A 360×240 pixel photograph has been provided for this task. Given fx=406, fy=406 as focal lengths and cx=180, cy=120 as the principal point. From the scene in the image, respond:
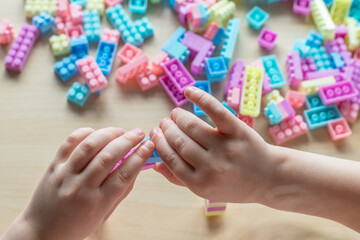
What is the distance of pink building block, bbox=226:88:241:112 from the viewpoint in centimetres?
95

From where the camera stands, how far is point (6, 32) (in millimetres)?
1006

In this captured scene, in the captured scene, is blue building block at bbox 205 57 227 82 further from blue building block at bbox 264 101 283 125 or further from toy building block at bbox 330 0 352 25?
toy building block at bbox 330 0 352 25

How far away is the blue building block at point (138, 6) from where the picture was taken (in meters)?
1.08

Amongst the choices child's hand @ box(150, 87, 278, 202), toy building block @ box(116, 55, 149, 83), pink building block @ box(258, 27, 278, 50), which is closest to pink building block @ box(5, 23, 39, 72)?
toy building block @ box(116, 55, 149, 83)

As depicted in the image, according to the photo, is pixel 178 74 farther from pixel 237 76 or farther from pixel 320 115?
pixel 320 115

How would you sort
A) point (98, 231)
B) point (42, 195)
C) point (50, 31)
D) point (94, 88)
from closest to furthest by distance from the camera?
point (42, 195) < point (98, 231) < point (94, 88) < point (50, 31)

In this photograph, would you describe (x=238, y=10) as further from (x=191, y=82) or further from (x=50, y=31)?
(x=50, y=31)

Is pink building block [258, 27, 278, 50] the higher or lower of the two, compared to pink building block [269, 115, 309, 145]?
higher

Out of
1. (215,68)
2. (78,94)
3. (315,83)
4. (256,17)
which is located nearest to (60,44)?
(78,94)

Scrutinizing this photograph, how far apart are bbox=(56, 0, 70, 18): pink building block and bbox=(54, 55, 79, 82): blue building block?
14cm

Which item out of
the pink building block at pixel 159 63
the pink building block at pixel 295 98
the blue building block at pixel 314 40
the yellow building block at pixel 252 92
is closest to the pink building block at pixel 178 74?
the pink building block at pixel 159 63

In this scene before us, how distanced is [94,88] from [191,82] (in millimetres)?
231

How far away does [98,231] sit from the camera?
828 millimetres

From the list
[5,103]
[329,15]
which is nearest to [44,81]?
[5,103]
